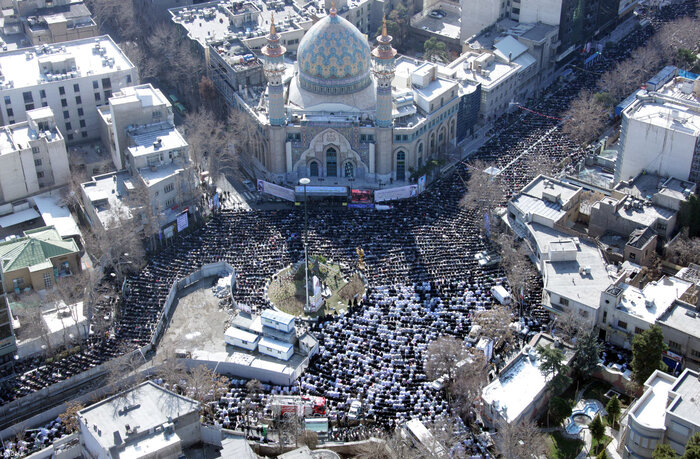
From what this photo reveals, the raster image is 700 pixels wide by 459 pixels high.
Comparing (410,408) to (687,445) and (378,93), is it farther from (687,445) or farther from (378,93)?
(378,93)

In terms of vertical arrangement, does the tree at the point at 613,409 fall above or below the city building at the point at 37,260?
below

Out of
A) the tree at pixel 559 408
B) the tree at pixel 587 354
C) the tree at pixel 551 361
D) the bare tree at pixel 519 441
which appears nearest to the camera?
the bare tree at pixel 519 441

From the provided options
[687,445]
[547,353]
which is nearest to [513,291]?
[547,353]

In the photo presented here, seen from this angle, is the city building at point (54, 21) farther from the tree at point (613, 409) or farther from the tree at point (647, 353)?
the tree at point (613, 409)

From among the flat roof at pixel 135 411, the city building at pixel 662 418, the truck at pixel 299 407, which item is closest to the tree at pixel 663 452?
the city building at pixel 662 418

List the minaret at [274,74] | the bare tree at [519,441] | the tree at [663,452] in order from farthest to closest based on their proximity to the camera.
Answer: the minaret at [274,74] → the bare tree at [519,441] → the tree at [663,452]

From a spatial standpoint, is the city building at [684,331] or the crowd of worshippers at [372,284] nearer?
the city building at [684,331]

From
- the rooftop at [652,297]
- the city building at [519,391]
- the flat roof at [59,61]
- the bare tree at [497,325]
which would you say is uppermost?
the flat roof at [59,61]
